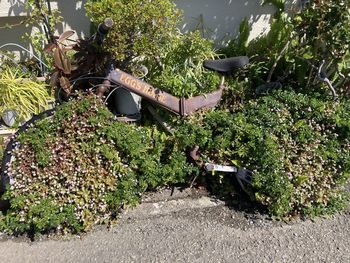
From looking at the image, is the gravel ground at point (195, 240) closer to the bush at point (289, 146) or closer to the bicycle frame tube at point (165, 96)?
the bush at point (289, 146)

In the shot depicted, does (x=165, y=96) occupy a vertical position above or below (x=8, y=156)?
above

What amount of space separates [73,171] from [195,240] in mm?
1119

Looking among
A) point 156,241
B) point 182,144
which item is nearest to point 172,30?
point 182,144

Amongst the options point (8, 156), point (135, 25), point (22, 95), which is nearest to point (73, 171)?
point (8, 156)

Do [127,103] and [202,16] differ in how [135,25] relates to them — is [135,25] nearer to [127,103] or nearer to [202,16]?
[127,103]

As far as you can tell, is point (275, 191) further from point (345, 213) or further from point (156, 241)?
point (156, 241)

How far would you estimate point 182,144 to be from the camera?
11.8ft

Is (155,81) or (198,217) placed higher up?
(155,81)

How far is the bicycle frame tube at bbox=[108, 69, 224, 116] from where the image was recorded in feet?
11.2

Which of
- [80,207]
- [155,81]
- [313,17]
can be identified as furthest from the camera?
[155,81]

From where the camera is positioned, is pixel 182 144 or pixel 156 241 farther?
pixel 182 144

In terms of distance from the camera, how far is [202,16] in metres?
4.69

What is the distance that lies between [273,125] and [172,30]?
1211 mm

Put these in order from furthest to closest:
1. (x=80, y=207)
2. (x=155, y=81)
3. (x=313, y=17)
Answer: (x=155, y=81) → (x=313, y=17) → (x=80, y=207)
